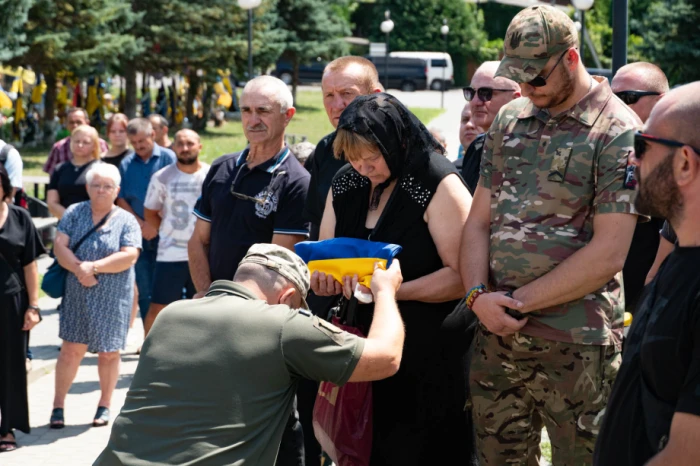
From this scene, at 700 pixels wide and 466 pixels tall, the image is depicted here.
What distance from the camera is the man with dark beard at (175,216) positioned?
8344mm

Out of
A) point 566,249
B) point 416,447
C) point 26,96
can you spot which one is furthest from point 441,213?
point 26,96

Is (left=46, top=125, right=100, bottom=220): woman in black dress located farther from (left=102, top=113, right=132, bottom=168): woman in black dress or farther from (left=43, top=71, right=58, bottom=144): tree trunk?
(left=43, top=71, right=58, bottom=144): tree trunk

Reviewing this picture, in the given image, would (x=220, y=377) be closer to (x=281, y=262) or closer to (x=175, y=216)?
(x=281, y=262)

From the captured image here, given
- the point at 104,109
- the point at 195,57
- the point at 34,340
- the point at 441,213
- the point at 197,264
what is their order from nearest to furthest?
the point at 441,213
the point at 197,264
the point at 34,340
the point at 195,57
the point at 104,109

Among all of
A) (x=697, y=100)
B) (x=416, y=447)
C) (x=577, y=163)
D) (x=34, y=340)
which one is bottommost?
(x=34, y=340)

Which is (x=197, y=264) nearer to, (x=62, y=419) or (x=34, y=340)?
(x=62, y=419)

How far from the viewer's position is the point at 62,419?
23.4 ft

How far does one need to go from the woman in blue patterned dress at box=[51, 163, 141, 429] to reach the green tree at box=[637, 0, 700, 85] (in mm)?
24795

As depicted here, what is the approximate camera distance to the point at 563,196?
143 inches

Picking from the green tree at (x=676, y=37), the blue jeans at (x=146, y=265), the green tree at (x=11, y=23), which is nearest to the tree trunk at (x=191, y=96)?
the green tree at (x=11, y=23)

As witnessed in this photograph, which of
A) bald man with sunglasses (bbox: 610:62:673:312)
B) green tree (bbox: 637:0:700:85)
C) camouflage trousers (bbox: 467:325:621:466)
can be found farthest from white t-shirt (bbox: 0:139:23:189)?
green tree (bbox: 637:0:700:85)

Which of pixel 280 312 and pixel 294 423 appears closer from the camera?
pixel 280 312

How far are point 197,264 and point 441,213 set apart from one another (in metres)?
1.96

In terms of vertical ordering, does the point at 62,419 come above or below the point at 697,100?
below
